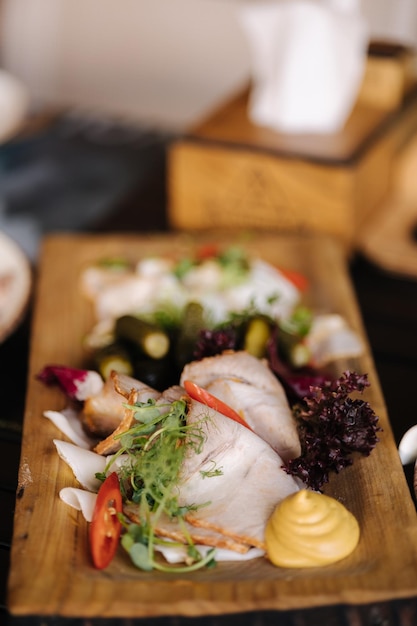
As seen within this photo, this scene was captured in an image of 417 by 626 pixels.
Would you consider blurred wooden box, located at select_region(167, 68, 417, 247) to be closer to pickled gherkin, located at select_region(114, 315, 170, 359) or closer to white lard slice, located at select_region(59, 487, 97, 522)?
pickled gherkin, located at select_region(114, 315, 170, 359)

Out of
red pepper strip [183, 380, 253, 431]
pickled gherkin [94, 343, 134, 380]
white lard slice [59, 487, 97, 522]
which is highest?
red pepper strip [183, 380, 253, 431]

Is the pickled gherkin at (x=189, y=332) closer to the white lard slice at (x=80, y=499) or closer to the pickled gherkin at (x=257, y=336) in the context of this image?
the pickled gherkin at (x=257, y=336)

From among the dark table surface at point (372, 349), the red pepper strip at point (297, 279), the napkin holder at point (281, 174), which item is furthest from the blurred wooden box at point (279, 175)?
the red pepper strip at point (297, 279)

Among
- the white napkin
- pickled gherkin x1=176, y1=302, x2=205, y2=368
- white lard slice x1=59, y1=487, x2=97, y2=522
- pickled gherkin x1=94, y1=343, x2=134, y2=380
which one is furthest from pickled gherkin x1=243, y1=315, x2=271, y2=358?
the white napkin

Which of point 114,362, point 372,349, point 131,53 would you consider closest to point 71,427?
point 114,362

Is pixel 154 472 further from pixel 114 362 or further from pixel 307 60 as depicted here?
pixel 307 60
